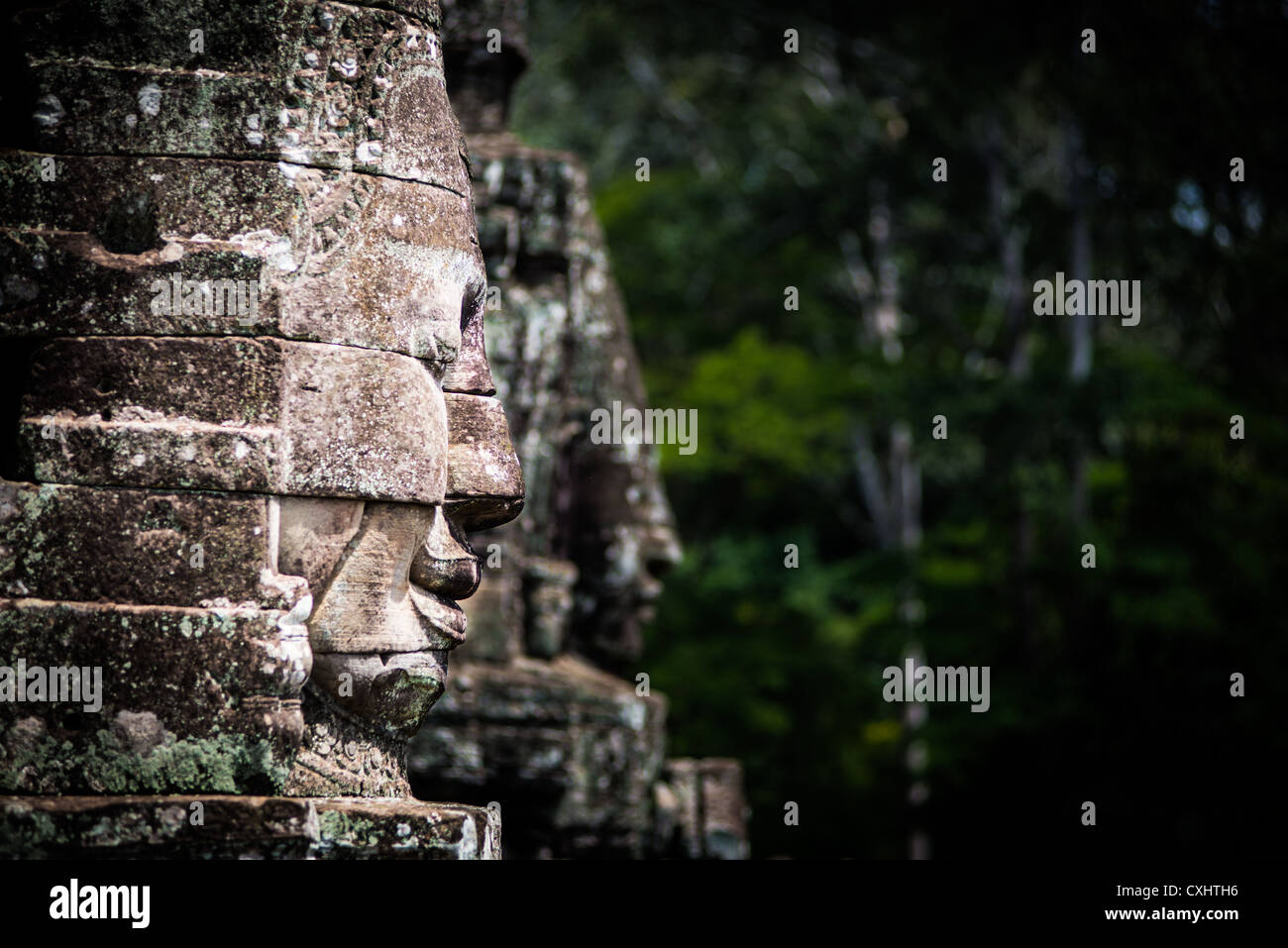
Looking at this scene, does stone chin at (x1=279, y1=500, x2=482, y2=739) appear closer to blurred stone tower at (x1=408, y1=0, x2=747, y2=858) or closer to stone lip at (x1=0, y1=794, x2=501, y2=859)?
stone lip at (x1=0, y1=794, x2=501, y2=859)

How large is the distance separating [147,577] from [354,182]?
3.50ft

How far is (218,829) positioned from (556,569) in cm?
412

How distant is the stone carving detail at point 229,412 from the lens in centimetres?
369

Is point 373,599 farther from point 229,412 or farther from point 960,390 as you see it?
point 960,390

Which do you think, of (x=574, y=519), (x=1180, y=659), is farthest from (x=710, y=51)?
(x=574, y=519)

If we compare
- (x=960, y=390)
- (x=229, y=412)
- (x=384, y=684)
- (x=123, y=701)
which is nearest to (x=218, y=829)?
(x=123, y=701)

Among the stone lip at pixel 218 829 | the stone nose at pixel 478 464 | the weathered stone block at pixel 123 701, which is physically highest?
the stone nose at pixel 478 464

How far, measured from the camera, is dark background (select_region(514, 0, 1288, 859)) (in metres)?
14.7

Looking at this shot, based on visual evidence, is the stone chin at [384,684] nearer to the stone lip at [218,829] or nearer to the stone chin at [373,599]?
the stone chin at [373,599]

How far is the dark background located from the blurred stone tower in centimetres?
539

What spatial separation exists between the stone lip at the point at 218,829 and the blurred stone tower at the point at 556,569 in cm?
330

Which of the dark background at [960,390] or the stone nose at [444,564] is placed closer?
the stone nose at [444,564]

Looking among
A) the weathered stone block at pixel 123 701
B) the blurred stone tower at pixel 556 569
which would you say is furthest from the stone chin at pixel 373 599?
the blurred stone tower at pixel 556 569

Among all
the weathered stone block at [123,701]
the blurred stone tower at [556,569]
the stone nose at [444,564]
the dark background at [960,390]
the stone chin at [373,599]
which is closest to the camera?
the weathered stone block at [123,701]
